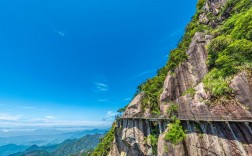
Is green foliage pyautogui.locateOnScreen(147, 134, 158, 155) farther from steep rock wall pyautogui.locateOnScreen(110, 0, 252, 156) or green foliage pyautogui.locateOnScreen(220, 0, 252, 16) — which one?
green foliage pyautogui.locateOnScreen(220, 0, 252, 16)

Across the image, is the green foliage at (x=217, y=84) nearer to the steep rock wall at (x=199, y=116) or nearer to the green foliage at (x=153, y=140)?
the steep rock wall at (x=199, y=116)

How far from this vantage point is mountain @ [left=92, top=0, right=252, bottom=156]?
1563 cm

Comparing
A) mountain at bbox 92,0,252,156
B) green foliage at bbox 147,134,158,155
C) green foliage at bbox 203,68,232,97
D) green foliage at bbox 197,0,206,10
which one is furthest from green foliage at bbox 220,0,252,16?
green foliage at bbox 147,134,158,155

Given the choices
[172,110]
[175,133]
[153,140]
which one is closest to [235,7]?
[172,110]

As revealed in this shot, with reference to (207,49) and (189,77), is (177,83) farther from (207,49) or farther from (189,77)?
(207,49)

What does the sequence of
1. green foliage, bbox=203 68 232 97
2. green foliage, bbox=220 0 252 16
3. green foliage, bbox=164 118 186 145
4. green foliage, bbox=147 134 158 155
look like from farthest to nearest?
green foliage, bbox=220 0 252 16
green foliage, bbox=147 134 158 155
green foliage, bbox=164 118 186 145
green foliage, bbox=203 68 232 97

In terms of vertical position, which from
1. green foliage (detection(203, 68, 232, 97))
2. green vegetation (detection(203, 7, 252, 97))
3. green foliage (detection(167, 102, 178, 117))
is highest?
green vegetation (detection(203, 7, 252, 97))

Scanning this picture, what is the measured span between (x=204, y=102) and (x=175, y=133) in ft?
18.1

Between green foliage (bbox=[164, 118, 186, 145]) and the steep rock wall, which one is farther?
green foliage (bbox=[164, 118, 186, 145])

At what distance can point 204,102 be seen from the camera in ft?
63.0

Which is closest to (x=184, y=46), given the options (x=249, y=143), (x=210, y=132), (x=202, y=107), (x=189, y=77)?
(x=189, y=77)

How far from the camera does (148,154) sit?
26016mm

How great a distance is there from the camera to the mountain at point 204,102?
51.3 ft

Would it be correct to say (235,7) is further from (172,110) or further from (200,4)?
(172,110)
